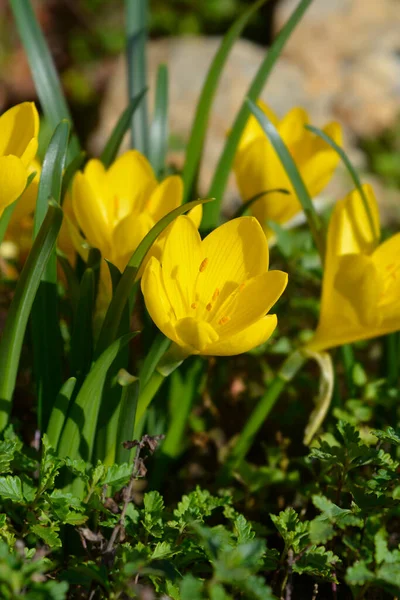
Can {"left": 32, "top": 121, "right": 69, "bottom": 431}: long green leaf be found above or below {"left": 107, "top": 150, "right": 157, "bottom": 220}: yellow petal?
below

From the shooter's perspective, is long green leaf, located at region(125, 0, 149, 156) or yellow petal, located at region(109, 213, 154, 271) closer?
yellow petal, located at region(109, 213, 154, 271)

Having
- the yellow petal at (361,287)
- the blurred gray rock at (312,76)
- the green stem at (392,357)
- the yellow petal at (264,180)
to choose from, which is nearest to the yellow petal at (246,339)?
the yellow petal at (361,287)

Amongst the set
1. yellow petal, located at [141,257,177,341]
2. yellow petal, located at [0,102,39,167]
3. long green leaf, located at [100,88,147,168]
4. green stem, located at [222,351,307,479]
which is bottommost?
green stem, located at [222,351,307,479]

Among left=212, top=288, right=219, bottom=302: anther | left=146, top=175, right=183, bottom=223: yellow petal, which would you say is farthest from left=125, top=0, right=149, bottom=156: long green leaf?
left=212, top=288, right=219, bottom=302: anther

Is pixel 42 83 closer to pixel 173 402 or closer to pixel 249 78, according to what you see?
pixel 173 402

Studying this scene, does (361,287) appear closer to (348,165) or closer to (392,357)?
(348,165)

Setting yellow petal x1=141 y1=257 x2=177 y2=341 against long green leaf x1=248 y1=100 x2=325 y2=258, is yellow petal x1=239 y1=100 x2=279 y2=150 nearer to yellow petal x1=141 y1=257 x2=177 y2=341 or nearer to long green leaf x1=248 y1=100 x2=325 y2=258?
long green leaf x1=248 y1=100 x2=325 y2=258

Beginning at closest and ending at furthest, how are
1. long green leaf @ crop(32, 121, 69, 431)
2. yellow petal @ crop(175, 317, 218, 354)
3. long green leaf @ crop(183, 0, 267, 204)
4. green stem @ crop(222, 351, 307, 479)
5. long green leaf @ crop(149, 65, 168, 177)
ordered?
yellow petal @ crop(175, 317, 218, 354) → long green leaf @ crop(32, 121, 69, 431) → green stem @ crop(222, 351, 307, 479) → long green leaf @ crop(183, 0, 267, 204) → long green leaf @ crop(149, 65, 168, 177)
